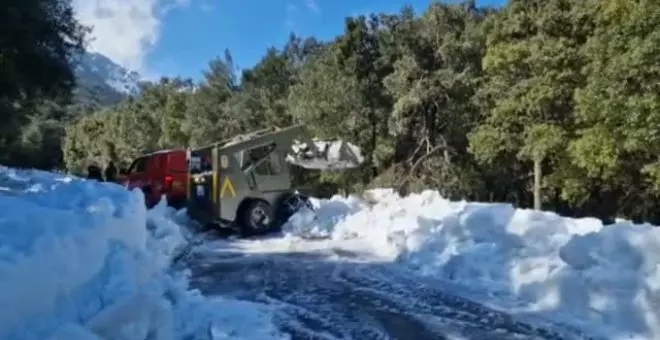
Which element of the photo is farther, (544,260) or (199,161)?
(199,161)

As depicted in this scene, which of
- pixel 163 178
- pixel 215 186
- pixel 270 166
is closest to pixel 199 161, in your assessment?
pixel 215 186

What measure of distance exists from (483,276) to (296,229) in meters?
6.90

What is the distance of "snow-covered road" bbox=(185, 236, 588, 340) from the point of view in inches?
253

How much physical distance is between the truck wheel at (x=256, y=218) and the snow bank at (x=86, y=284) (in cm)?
814

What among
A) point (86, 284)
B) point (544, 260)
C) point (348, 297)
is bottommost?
point (348, 297)

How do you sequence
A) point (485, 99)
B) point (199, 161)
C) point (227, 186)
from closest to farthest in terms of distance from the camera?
1. point (227, 186)
2. point (199, 161)
3. point (485, 99)

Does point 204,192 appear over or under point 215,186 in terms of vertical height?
under

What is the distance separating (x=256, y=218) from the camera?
49.5 ft

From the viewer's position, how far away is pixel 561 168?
802 inches

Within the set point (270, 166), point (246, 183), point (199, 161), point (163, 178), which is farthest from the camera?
point (163, 178)

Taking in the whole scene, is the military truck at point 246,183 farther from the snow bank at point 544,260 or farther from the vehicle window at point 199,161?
the snow bank at point 544,260

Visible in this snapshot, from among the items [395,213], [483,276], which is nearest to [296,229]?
[395,213]

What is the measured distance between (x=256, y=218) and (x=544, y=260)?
792 cm

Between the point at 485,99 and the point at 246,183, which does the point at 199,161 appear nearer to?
the point at 246,183
